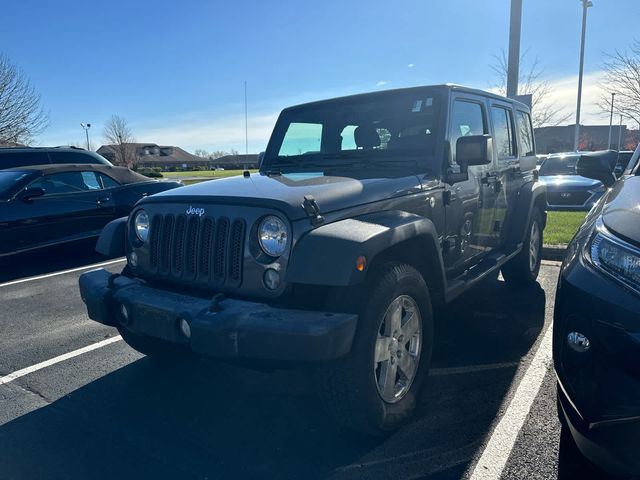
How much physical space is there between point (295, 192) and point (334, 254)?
601 mm

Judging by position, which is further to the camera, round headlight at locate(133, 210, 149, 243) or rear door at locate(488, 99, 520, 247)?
rear door at locate(488, 99, 520, 247)

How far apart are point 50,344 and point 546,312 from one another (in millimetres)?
4532

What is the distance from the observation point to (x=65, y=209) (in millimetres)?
7355

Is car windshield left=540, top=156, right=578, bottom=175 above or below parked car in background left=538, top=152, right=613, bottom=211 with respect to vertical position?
above

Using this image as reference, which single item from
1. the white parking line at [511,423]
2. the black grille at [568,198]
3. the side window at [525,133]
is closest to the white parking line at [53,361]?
the white parking line at [511,423]

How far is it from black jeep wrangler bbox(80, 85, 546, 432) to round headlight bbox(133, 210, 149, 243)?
0.01 metres

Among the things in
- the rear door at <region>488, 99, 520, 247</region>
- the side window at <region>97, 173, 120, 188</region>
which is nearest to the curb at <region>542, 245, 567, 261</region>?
the rear door at <region>488, 99, 520, 247</region>

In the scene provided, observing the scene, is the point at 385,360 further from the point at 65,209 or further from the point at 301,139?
the point at 65,209

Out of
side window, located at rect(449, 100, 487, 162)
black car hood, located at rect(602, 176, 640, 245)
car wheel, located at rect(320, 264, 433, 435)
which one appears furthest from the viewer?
side window, located at rect(449, 100, 487, 162)

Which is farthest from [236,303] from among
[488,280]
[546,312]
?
[488,280]

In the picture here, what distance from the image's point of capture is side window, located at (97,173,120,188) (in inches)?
317

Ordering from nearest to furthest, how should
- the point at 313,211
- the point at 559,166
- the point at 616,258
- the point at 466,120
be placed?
the point at 616,258 → the point at 313,211 → the point at 466,120 → the point at 559,166

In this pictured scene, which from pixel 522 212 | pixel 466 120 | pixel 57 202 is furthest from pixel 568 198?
pixel 57 202

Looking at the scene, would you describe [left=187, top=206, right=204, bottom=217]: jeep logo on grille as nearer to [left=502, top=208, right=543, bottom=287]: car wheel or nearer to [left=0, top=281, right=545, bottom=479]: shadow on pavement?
[left=0, top=281, right=545, bottom=479]: shadow on pavement
